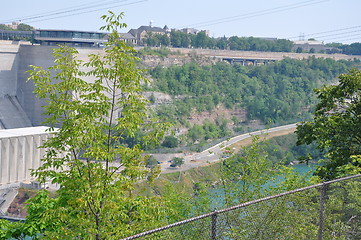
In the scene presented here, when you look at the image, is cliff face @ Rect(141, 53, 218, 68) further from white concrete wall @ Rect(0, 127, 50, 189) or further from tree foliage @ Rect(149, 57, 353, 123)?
white concrete wall @ Rect(0, 127, 50, 189)

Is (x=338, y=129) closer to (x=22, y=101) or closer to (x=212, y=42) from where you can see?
(x=22, y=101)

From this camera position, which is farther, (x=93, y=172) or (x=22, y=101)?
(x=22, y=101)

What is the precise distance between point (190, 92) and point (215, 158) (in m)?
13.9

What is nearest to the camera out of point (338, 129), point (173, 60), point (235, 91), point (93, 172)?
point (93, 172)

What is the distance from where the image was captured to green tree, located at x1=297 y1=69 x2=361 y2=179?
8.43 metres

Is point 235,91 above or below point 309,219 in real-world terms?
below

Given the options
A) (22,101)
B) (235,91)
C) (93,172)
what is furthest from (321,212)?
(235,91)

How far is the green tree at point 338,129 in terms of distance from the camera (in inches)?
332

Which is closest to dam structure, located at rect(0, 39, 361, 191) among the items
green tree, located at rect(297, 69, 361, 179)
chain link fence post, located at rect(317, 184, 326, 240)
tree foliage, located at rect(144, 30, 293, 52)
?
green tree, located at rect(297, 69, 361, 179)

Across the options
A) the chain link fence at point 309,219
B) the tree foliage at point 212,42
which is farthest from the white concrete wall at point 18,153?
the tree foliage at point 212,42

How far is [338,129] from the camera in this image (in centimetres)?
861

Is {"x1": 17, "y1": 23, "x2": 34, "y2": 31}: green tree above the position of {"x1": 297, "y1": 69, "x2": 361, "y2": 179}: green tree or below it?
above

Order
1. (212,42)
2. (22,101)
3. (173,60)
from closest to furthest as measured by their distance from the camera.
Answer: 1. (22,101)
2. (173,60)
3. (212,42)

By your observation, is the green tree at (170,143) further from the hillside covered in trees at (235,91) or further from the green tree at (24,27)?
the green tree at (24,27)
